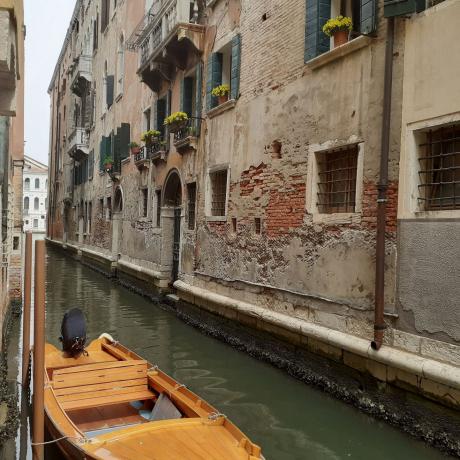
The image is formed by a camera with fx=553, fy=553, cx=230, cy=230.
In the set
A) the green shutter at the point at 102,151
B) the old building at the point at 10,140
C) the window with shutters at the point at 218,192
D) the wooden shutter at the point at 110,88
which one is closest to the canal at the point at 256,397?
the old building at the point at 10,140

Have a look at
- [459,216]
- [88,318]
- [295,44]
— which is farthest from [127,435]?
[88,318]

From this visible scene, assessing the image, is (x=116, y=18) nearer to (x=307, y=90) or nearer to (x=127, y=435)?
(x=307, y=90)

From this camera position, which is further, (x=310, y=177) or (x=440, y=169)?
(x=310, y=177)

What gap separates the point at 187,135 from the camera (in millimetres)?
11273

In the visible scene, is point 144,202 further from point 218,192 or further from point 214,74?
point 214,74

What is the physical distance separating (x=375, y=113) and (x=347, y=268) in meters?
1.72

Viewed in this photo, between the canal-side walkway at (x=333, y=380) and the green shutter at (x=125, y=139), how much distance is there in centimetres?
753

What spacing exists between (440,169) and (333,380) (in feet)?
8.49

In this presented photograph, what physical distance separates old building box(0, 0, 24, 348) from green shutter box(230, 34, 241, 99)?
11.2ft

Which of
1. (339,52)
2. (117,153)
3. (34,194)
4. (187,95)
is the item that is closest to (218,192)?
(187,95)

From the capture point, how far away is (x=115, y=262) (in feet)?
57.0

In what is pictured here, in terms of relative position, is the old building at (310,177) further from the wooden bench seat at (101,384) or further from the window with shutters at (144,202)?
the wooden bench seat at (101,384)

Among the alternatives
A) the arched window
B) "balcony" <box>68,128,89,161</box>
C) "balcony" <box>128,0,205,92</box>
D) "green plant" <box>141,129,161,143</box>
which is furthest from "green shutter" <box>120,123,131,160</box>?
"balcony" <box>68,128,89,161</box>

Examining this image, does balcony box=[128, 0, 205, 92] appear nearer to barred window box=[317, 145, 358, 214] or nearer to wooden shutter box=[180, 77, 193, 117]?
wooden shutter box=[180, 77, 193, 117]
